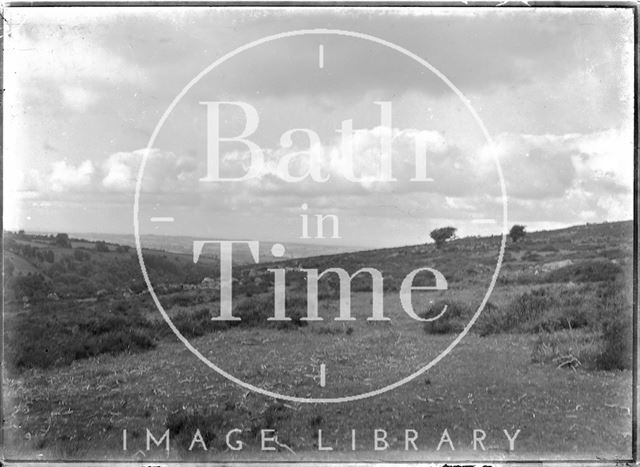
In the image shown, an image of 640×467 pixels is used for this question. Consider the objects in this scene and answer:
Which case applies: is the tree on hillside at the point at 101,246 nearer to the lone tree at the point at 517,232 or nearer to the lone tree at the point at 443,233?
the lone tree at the point at 443,233

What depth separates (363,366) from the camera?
6406 millimetres

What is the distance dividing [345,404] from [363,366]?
43 cm

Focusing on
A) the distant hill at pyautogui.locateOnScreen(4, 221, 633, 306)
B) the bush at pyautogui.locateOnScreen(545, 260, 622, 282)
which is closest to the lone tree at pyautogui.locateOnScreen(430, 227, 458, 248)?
the distant hill at pyautogui.locateOnScreen(4, 221, 633, 306)

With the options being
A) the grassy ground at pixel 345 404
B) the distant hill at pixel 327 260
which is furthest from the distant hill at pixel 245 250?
the grassy ground at pixel 345 404

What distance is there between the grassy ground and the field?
14mm

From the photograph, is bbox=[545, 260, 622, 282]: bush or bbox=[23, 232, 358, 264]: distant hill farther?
bbox=[545, 260, 622, 282]: bush

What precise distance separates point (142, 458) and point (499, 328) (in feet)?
13.2

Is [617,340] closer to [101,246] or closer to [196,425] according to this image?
Result: [196,425]

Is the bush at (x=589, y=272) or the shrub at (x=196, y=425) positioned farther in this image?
the bush at (x=589, y=272)

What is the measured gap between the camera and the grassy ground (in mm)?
6316

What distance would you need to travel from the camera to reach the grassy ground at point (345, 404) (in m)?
6.32

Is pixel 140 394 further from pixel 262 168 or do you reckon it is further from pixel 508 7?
pixel 508 7

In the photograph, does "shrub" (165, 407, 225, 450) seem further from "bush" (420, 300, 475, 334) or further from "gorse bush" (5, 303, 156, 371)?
"bush" (420, 300, 475, 334)

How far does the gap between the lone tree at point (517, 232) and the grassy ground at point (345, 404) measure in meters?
1.06
